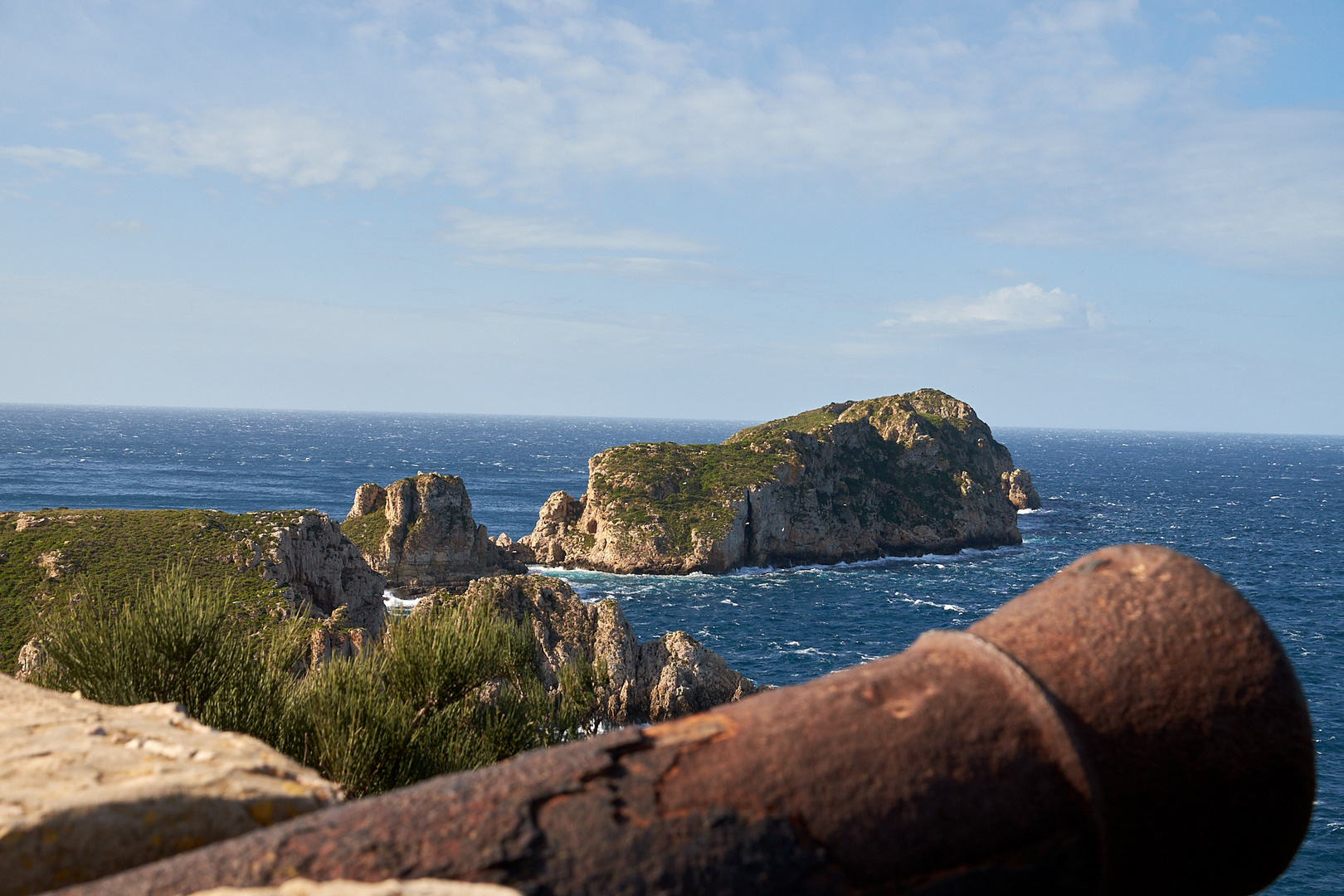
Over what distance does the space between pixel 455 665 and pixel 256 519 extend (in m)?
35.8

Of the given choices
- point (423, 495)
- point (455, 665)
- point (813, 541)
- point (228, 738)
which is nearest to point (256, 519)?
point (423, 495)

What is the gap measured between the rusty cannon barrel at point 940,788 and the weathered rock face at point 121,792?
86 centimetres

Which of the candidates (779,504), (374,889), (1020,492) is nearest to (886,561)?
(779,504)

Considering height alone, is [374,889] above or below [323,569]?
above

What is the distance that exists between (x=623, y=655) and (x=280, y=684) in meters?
24.8

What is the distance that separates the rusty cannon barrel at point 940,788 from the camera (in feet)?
9.75

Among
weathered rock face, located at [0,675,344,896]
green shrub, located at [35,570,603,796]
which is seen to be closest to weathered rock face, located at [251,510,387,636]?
green shrub, located at [35,570,603,796]

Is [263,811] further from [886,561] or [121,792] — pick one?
[886,561]

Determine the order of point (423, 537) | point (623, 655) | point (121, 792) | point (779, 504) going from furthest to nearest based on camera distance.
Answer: point (779, 504) → point (423, 537) → point (623, 655) → point (121, 792)

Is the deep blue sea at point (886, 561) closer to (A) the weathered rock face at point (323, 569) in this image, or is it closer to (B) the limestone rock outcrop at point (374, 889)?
(A) the weathered rock face at point (323, 569)

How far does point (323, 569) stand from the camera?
139 ft

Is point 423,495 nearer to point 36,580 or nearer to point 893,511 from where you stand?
point 36,580

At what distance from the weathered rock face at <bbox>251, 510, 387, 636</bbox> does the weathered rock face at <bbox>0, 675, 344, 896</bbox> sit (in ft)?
120

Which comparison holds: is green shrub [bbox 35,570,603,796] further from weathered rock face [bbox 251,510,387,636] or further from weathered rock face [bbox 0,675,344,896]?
weathered rock face [bbox 251,510,387,636]
